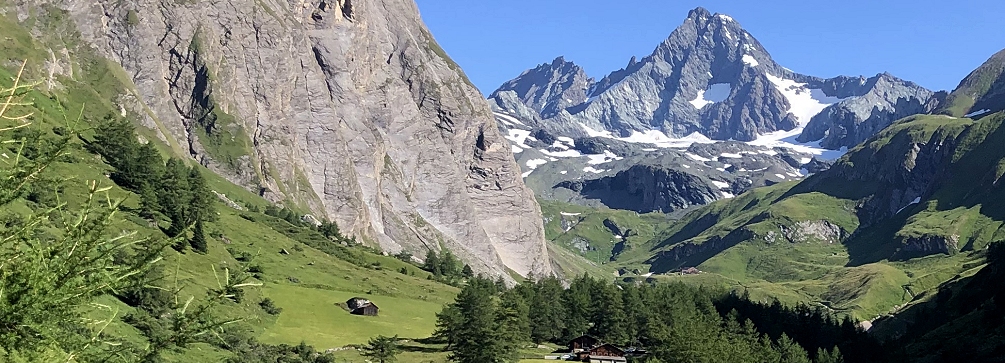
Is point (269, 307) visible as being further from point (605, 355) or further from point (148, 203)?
point (605, 355)

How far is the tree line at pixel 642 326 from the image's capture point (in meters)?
98.6

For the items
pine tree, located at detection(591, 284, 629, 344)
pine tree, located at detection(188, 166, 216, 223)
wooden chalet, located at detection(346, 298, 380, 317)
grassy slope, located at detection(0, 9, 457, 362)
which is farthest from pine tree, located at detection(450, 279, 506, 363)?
pine tree, located at detection(188, 166, 216, 223)

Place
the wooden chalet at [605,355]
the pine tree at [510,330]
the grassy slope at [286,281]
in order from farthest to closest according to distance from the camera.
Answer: the wooden chalet at [605,355]
the grassy slope at [286,281]
the pine tree at [510,330]

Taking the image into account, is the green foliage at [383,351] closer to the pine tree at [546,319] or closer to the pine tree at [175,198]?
the pine tree at [175,198]

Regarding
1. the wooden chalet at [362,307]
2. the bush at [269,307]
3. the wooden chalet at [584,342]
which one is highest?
the wooden chalet at [584,342]

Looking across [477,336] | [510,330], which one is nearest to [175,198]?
[510,330]

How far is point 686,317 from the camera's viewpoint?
142 metres

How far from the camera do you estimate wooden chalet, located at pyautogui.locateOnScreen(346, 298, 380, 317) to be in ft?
443

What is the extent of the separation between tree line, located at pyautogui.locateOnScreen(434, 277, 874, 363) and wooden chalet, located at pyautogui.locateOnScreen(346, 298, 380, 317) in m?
13.0

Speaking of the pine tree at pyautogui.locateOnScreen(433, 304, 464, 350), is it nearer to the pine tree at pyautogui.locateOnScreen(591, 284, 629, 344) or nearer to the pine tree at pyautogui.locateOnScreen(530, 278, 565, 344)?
the pine tree at pyautogui.locateOnScreen(530, 278, 565, 344)

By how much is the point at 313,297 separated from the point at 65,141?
130 meters

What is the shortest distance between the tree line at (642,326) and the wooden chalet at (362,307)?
42.8 ft

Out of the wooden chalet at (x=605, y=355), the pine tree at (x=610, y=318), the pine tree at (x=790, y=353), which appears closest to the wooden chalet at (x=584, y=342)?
the wooden chalet at (x=605, y=355)

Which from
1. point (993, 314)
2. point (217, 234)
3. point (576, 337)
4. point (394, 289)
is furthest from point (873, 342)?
point (217, 234)
